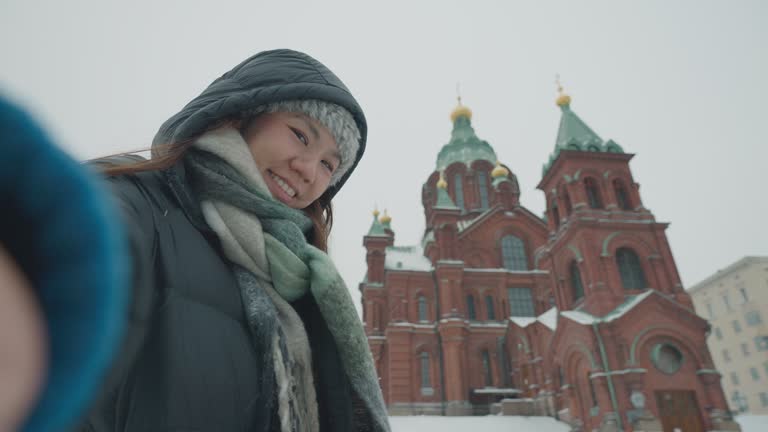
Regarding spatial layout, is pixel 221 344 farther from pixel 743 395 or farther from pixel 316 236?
pixel 743 395

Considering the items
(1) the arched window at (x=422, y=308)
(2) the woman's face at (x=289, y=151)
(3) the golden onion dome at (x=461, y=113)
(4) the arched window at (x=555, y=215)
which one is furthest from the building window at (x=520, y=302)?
(2) the woman's face at (x=289, y=151)

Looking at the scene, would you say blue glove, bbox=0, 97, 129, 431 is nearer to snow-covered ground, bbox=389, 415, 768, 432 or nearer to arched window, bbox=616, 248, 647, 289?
snow-covered ground, bbox=389, 415, 768, 432

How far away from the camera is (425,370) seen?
23.9 metres

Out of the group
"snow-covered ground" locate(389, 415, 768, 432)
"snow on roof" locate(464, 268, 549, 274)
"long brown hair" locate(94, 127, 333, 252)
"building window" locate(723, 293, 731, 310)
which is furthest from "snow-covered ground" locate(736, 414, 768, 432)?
"building window" locate(723, 293, 731, 310)

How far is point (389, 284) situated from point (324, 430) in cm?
2498

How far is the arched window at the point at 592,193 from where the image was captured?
1909 centimetres

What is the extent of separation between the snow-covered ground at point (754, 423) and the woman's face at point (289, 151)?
20.6 metres

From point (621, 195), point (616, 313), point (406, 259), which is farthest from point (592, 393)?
point (406, 259)

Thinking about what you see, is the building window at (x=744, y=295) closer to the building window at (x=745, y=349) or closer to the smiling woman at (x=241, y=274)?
the building window at (x=745, y=349)

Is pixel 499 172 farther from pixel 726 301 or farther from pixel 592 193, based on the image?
pixel 726 301

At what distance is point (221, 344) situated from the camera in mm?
1075

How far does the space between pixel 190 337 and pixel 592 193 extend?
20.7 metres

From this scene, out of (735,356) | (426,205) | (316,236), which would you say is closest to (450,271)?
(426,205)

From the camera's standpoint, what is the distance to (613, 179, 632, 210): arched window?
19.1 meters
